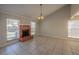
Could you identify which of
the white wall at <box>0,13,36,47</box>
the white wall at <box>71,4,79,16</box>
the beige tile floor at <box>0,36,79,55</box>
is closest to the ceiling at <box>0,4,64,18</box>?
the white wall at <box>0,13,36,47</box>

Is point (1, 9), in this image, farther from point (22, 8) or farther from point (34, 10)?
point (34, 10)

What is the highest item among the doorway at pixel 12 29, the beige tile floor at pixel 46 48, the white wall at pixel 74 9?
the white wall at pixel 74 9

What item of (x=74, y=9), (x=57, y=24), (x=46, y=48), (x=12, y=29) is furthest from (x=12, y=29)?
(x=74, y=9)

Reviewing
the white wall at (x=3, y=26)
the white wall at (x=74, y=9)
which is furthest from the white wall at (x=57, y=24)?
the white wall at (x=3, y=26)

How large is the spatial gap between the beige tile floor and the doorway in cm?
19

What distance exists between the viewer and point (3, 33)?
240 centimetres

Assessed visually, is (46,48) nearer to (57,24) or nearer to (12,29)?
(57,24)

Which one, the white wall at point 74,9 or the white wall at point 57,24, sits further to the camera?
the white wall at point 57,24

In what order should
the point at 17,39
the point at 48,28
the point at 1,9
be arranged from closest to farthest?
the point at 1,9 < the point at 17,39 < the point at 48,28

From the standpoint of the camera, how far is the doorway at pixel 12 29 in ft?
7.87

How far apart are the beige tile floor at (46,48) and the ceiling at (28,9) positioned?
0.65 metres

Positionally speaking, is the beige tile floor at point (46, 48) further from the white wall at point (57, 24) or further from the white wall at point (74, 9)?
the white wall at point (74, 9)
